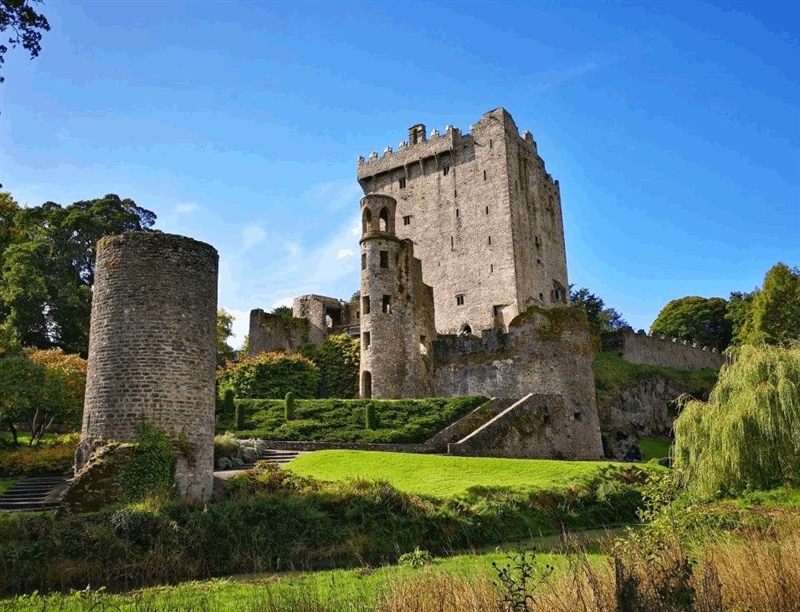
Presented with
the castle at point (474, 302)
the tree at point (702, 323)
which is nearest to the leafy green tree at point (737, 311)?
the tree at point (702, 323)

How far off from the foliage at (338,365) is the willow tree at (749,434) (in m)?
22.8

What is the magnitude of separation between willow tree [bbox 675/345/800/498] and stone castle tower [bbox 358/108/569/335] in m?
29.6

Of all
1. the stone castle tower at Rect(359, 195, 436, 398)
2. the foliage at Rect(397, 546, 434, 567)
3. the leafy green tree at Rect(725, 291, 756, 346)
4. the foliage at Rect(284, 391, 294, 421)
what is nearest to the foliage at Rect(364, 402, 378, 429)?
the foliage at Rect(284, 391, 294, 421)

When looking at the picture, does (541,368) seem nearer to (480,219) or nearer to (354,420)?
(354,420)

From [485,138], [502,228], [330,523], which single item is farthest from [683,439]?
[485,138]

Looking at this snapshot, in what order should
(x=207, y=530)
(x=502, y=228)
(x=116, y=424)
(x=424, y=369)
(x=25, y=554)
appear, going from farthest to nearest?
(x=502, y=228) → (x=424, y=369) → (x=116, y=424) → (x=207, y=530) → (x=25, y=554)

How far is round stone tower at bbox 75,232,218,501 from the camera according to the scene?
17016 millimetres

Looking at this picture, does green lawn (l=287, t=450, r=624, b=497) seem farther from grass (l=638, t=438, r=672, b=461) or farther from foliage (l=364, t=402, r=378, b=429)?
grass (l=638, t=438, r=672, b=461)

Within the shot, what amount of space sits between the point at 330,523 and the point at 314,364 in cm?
2334

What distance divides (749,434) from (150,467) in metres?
14.7

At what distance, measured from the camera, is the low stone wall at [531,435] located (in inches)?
1099

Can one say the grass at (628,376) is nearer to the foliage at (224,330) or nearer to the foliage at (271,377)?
the foliage at (271,377)

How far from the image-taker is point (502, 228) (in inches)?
2013

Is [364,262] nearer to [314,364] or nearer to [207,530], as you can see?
[314,364]
